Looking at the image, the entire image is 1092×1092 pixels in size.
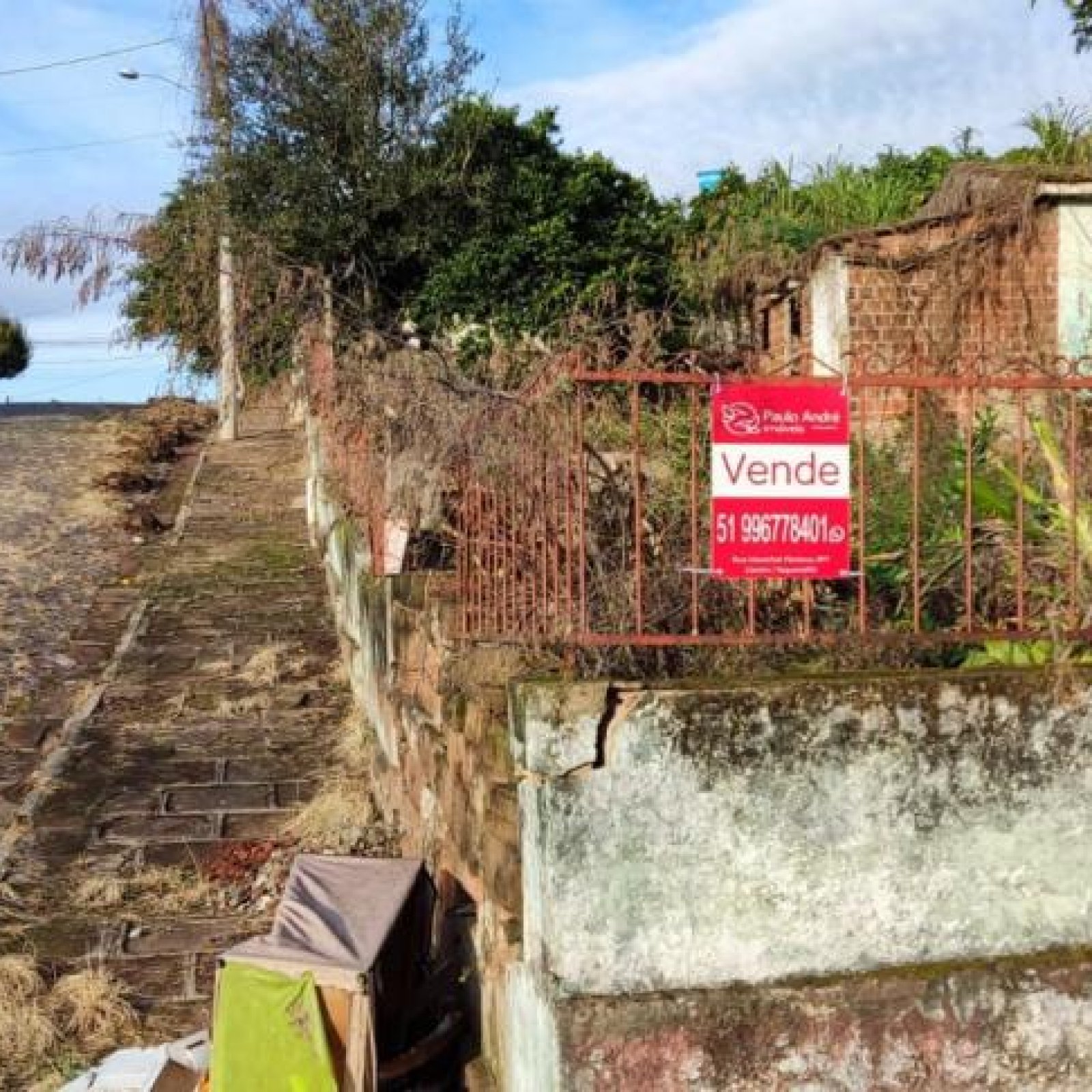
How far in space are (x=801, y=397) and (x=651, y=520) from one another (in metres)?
1.08

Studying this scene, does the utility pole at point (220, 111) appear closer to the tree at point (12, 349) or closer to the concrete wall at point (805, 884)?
the concrete wall at point (805, 884)

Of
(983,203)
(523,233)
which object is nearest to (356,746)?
(983,203)

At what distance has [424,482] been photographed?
5.96m

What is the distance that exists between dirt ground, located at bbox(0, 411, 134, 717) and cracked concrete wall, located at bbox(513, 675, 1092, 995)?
21.7 feet

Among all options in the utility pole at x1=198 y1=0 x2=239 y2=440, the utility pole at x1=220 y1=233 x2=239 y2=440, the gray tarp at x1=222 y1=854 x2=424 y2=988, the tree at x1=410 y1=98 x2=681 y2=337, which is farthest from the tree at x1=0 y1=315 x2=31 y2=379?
the gray tarp at x1=222 y1=854 x2=424 y2=988

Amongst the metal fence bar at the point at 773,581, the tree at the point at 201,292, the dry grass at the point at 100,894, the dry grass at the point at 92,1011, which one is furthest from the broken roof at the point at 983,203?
the dry grass at the point at 92,1011

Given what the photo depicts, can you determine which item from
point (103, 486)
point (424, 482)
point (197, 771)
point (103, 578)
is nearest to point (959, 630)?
point (424, 482)

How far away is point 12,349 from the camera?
3219 cm

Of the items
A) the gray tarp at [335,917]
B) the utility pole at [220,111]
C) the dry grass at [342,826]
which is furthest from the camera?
the utility pole at [220,111]

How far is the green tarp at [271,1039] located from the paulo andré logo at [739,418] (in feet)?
6.51

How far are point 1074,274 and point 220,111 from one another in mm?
9229

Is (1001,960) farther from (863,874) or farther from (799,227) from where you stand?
(799,227)

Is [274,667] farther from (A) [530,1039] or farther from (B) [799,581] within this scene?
(A) [530,1039]

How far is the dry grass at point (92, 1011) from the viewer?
16.5 ft
